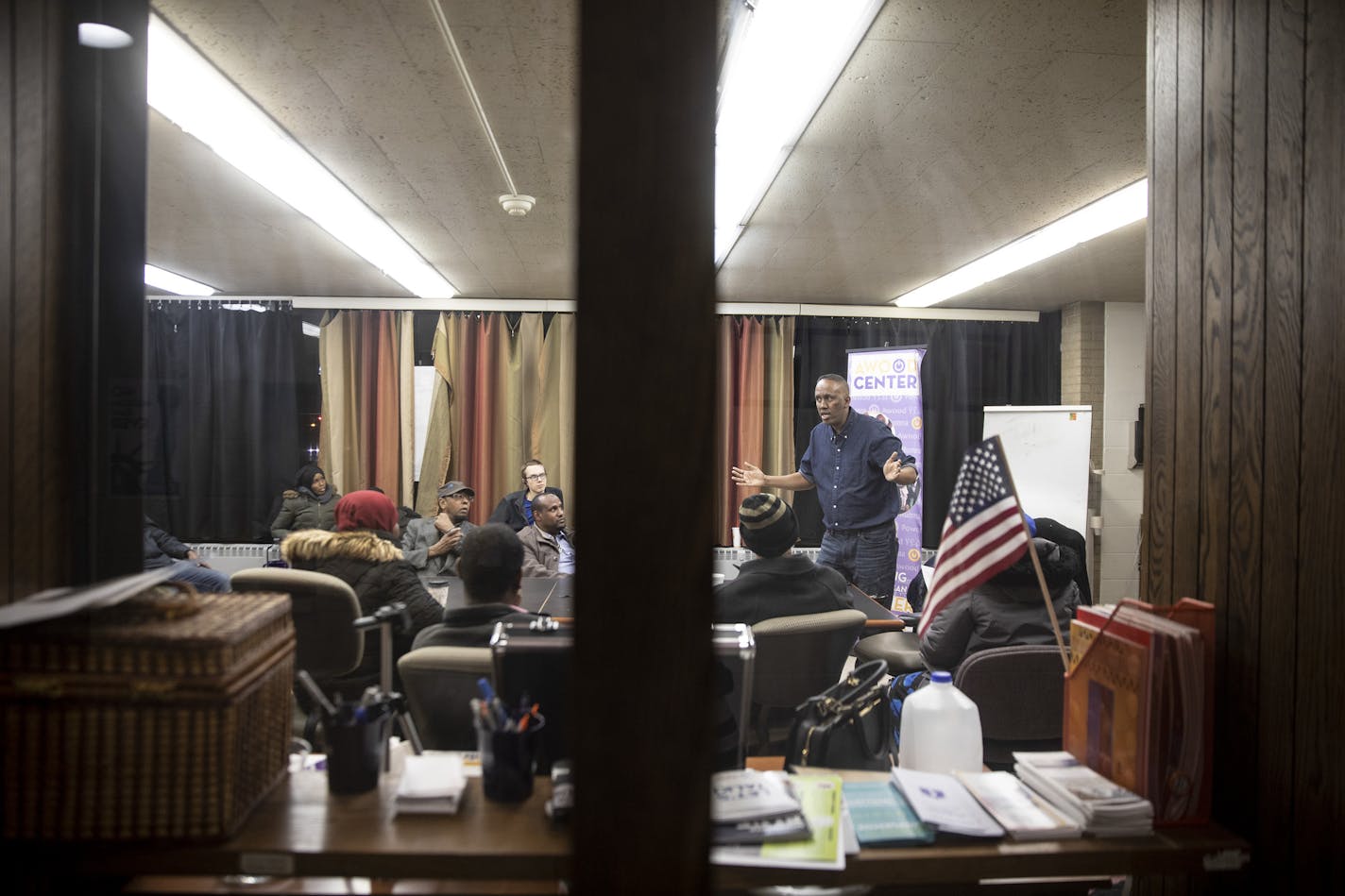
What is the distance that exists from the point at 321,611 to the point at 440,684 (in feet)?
1.94

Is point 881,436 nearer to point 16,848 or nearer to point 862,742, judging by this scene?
point 862,742

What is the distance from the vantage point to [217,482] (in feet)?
14.8

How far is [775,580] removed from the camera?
237 cm

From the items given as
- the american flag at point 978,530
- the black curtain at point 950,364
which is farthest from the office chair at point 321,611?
the black curtain at point 950,364

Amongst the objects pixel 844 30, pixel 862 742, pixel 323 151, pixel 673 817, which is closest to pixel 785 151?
pixel 844 30

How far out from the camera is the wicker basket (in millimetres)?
1001

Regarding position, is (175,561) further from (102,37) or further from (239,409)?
(239,409)

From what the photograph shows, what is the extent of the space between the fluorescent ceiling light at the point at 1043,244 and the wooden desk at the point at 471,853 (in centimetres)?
280

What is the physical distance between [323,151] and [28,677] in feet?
7.74

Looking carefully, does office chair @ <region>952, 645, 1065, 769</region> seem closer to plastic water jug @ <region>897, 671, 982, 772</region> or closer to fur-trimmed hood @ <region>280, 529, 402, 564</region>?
plastic water jug @ <region>897, 671, 982, 772</region>

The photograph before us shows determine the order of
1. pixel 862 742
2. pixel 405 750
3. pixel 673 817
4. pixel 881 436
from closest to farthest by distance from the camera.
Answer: pixel 673 817, pixel 405 750, pixel 862 742, pixel 881 436

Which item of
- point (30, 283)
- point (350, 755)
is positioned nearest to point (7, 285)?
point (30, 283)

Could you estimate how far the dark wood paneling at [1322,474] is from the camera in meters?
1.05

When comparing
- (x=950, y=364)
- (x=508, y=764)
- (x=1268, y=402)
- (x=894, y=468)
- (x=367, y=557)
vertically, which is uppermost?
(x=950, y=364)
